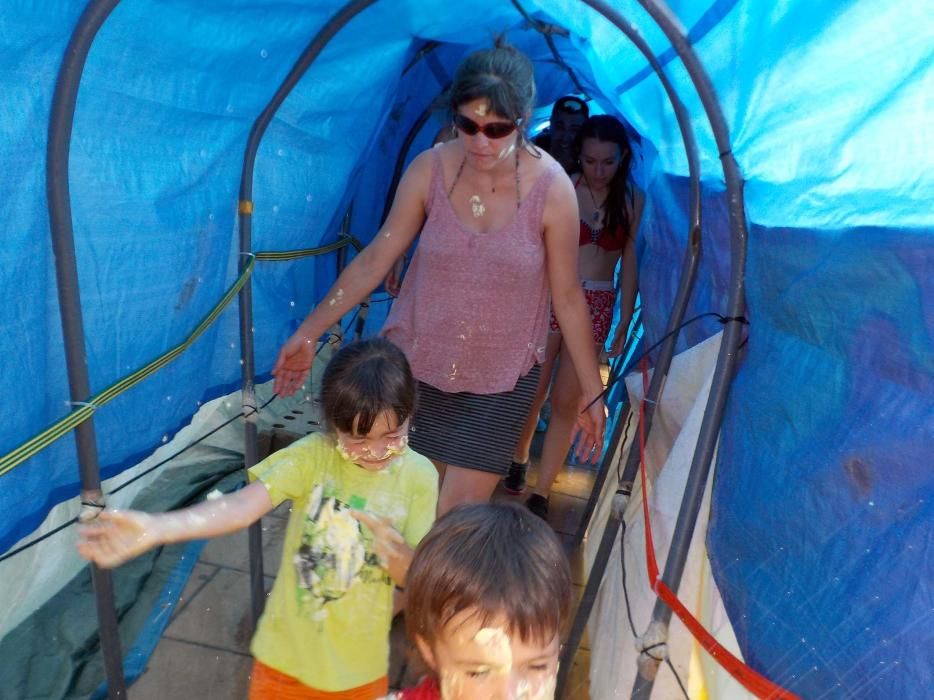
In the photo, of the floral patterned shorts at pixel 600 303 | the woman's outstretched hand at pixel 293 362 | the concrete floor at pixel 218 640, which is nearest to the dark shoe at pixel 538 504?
the concrete floor at pixel 218 640

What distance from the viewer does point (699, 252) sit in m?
3.29

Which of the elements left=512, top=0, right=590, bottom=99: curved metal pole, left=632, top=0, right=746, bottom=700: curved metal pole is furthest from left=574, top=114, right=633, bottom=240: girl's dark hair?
left=632, top=0, right=746, bottom=700: curved metal pole

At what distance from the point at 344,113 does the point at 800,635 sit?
113 inches

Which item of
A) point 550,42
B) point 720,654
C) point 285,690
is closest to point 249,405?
point 285,690

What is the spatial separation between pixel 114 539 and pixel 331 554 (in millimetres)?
585

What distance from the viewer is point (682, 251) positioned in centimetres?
382

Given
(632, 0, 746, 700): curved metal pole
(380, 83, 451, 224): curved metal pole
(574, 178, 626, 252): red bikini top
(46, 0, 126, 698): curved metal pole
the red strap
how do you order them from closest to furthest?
1. the red strap
2. (46, 0, 126, 698): curved metal pole
3. (632, 0, 746, 700): curved metal pole
4. (574, 178, 626, 252): red bikini top
5. (380, 83, 451, 224): curved metal pole

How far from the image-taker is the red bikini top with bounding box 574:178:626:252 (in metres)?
5.14

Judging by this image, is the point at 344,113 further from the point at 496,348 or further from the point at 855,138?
the point at 855,138

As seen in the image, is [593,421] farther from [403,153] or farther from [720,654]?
[403,153]

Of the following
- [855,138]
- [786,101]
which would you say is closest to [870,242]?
[855,138]

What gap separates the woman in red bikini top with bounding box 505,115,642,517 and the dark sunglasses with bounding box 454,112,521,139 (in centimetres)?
180

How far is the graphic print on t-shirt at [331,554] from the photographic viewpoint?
7.59 ft

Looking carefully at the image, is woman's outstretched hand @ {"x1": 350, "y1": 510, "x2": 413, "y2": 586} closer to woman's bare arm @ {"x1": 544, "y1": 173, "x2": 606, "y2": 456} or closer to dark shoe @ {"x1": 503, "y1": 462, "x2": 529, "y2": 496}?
woman's bare arm @ {"x1": 544, "y1": 173, "x2": 606, "y2": 456}
